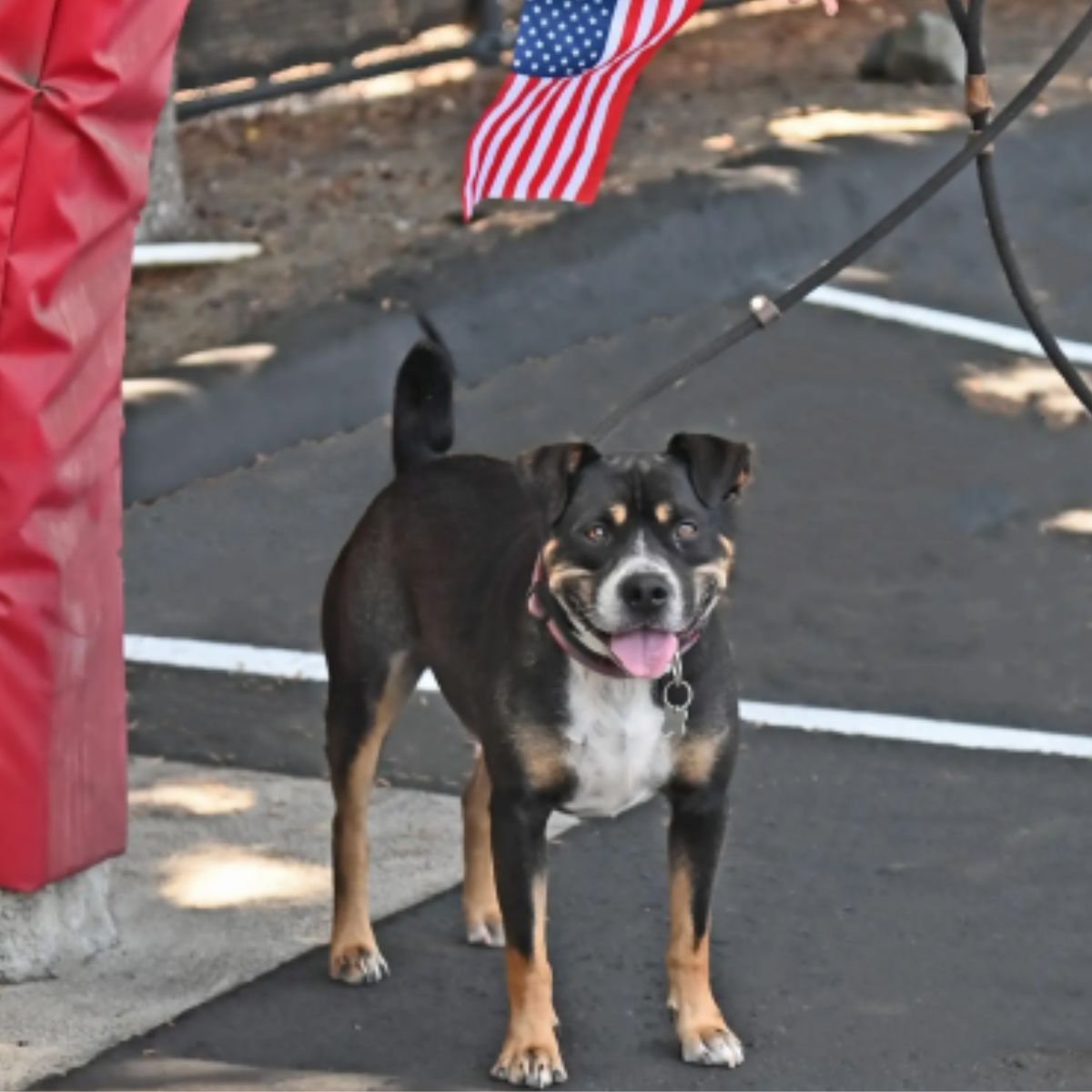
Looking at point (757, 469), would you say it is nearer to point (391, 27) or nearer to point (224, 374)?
point (224, 374)

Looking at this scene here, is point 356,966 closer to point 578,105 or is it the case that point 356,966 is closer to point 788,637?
point 578,105

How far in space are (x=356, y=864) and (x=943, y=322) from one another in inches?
215

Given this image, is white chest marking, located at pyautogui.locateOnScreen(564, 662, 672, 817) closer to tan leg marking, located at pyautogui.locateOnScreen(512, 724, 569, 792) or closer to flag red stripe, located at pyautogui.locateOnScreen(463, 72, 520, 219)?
tan leg marking, located at pyautogui.locateOnScreen(512, 724, 569, 792)

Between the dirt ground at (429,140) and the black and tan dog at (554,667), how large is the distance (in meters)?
4.26

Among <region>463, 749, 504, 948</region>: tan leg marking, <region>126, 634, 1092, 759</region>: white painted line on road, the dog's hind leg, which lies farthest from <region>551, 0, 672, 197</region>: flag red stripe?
<region>126, 634, 1092, 759</region>: white painted line on road

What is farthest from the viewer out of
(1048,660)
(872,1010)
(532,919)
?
(1048,660)

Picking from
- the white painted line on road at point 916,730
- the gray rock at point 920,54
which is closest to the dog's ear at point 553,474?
the white painted line on road at point 916,730

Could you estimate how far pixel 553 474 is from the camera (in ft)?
17.6

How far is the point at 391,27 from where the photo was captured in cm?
1307

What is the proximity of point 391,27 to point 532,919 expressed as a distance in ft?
27.4

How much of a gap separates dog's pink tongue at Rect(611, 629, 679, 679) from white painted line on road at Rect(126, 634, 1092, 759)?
225cm

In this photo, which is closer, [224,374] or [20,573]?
[20,573]

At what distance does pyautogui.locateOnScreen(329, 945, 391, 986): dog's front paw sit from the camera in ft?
19.9

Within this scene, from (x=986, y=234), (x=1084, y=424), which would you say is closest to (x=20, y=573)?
(x=1084, y=424)
